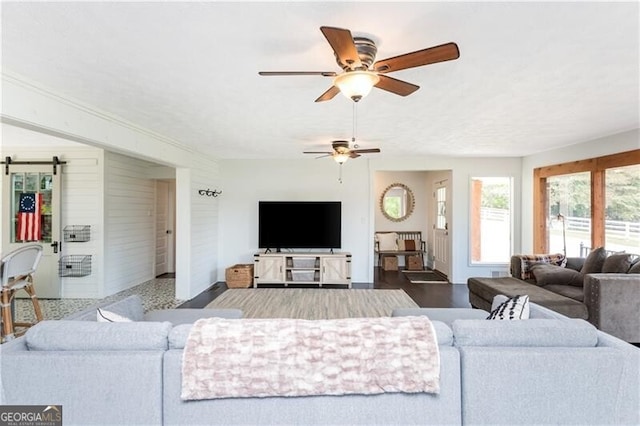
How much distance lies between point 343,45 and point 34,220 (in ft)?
19.3

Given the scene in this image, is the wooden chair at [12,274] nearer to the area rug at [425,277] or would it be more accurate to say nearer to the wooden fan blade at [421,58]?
the wooden fan blade at [421,58]

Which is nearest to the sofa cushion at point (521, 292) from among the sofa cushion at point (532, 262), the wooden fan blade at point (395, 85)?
the sofa cushion at point (532, 262)

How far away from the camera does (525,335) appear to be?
70.9 inches

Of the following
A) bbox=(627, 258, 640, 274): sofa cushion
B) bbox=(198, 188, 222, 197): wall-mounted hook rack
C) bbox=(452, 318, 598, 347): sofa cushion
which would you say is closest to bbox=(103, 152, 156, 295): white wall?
bbox=(198, 188, 222, 197): wall-mounted hook rack

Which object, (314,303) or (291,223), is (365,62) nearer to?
(314,303)

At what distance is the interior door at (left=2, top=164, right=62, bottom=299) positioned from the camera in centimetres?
511

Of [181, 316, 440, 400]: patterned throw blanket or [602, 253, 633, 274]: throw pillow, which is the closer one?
[181, 316, 440, 400]: patterned throw blanket

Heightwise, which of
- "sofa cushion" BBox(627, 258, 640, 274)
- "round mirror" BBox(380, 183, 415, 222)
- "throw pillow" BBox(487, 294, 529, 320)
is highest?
"round mirror" BBox(380, 183, 415, 222)

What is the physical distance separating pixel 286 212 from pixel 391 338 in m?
4.79

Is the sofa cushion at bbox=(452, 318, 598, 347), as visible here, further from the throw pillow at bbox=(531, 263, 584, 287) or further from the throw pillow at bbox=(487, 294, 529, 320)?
the throw pillow at bbox=(531, 263, 584, 287)

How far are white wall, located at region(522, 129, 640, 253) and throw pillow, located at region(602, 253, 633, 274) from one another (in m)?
1.45

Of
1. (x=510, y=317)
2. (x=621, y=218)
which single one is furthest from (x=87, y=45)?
(x=621, y=218)

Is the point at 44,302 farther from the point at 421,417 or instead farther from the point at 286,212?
the point at 421,417

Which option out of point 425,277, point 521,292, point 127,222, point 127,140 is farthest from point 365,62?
point 425,277
